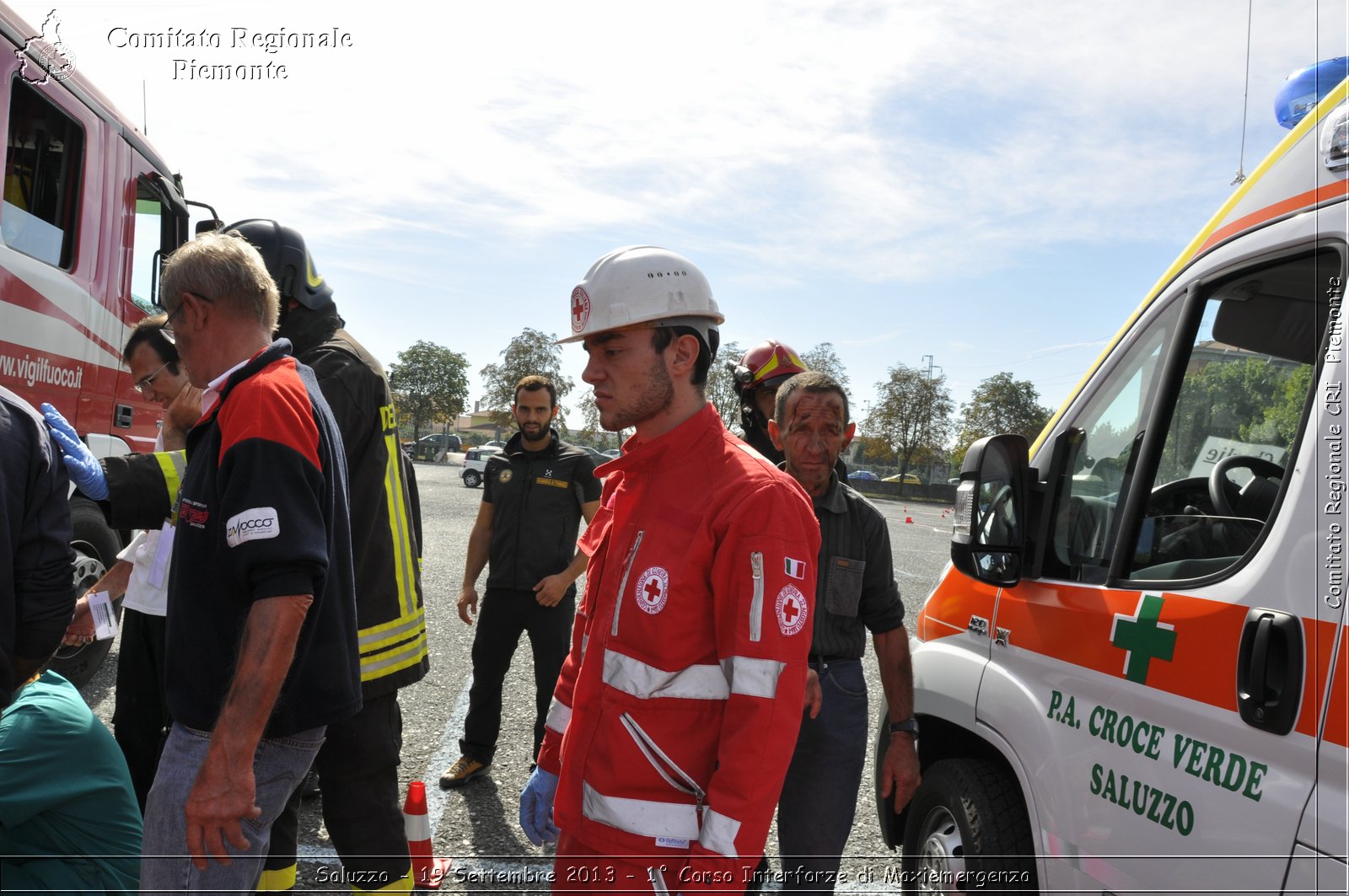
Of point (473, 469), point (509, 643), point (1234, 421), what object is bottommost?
point (473, 469)

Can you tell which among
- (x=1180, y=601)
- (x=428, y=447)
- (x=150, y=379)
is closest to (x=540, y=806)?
(x=1180, y=601)

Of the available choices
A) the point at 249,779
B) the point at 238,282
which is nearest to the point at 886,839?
the point at 249,779

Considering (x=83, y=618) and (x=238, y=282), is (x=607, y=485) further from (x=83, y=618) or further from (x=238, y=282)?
(x=83, y=618)

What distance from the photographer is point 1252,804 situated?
5.51 feet

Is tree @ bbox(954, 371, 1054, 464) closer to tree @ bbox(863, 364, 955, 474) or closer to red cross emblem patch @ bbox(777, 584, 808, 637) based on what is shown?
tree @ bbox(863, 364, 955, 474)

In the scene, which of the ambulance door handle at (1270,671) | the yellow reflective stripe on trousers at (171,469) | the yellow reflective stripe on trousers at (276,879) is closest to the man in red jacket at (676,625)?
the ambulance door handle at (1270,671)

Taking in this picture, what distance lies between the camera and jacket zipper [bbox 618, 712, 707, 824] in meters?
1.71

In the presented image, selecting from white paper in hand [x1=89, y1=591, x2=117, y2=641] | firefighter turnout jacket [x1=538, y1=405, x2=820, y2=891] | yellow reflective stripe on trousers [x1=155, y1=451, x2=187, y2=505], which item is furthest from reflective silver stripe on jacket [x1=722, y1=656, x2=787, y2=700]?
white paper in hand [x1=89, y1=591, x2=117, y2=641]

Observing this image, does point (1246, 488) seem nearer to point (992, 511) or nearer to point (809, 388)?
point (992, 511)

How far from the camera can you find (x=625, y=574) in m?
1.82

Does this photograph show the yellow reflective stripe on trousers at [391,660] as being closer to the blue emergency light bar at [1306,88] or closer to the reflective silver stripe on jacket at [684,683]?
the reflective silver stripe on jacket at [684,683]

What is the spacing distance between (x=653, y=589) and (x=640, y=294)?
1.90 feet

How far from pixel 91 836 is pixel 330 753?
61 cm

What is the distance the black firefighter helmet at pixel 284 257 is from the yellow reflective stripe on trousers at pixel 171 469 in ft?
2.22
